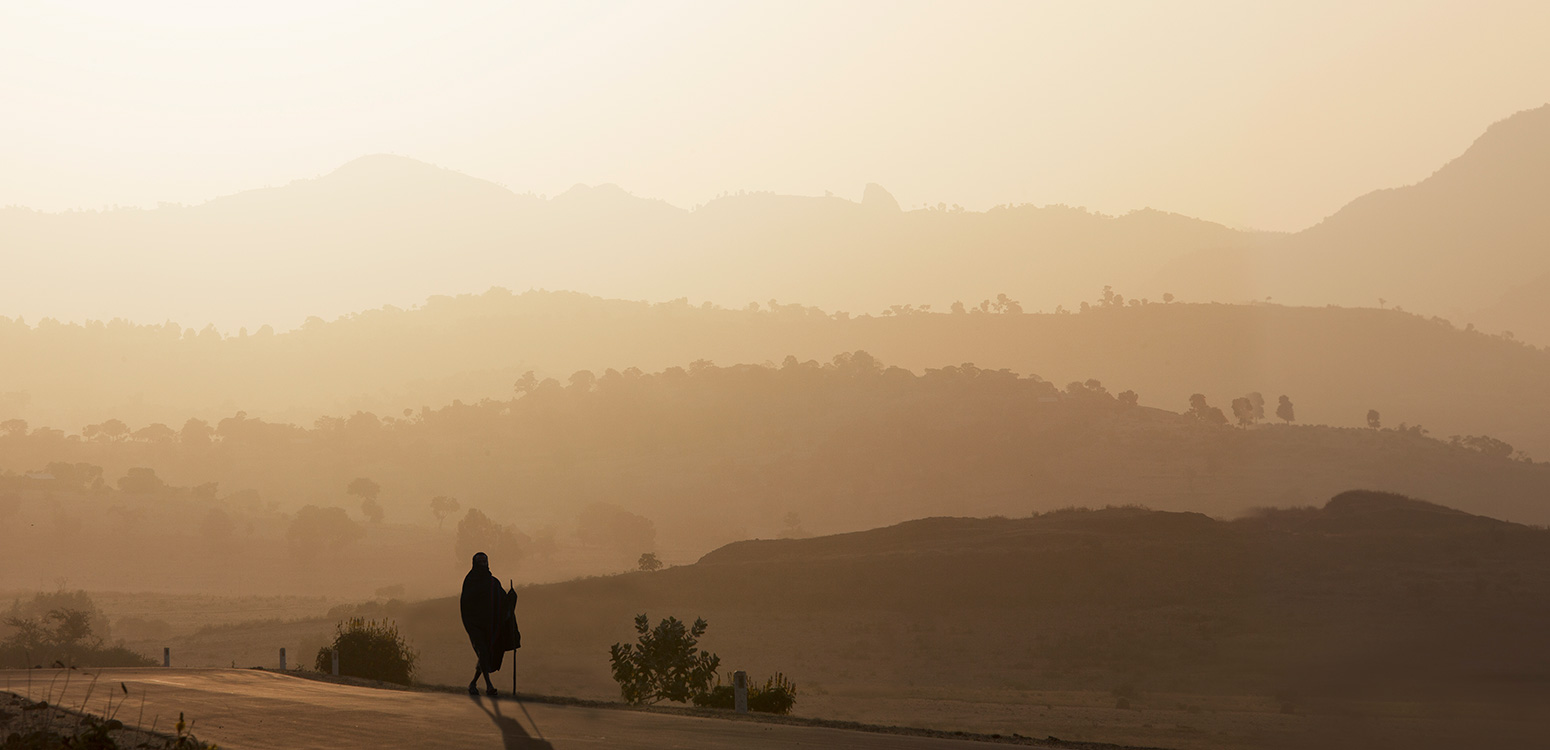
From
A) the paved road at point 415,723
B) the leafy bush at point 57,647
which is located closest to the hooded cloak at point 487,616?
the paved road at point 415,723

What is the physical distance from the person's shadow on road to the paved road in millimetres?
11

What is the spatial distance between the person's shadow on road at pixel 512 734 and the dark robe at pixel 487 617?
99 centimetres

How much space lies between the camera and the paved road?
12578mm

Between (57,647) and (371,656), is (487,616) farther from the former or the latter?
(57,647)

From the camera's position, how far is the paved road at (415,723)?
41.3ft

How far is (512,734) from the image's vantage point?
1320 cm

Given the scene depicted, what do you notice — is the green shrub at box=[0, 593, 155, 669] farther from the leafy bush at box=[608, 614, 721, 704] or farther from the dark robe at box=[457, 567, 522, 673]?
the dark robe at box=[457, 567, 522, 673]

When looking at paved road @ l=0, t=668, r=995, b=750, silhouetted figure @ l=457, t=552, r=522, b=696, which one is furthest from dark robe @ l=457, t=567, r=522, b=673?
paved road @ l=0, t=668, r=995, b=750

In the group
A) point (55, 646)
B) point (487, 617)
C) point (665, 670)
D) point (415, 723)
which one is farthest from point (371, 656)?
point (55, 646)

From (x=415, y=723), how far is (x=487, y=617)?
9.33 feet

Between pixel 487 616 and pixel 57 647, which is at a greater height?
pixel 487 616

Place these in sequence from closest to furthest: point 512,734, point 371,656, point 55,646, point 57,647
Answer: point 512,734 < point 371,656 < point 57,647 < point 55,646

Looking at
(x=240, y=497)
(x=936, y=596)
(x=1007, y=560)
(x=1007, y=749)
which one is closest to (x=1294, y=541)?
(x=1007, y=560)

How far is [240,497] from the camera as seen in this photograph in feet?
653
